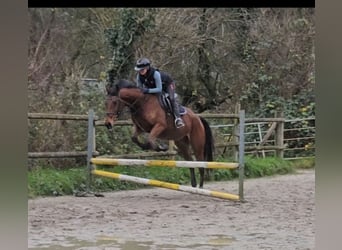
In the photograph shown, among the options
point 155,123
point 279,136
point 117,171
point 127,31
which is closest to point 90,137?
point 117,171

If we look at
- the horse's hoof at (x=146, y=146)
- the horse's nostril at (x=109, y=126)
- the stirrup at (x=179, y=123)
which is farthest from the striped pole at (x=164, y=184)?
the stirrup at (x=179, y=123)

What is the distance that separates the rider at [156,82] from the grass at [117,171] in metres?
0.50

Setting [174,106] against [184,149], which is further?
[184,149]

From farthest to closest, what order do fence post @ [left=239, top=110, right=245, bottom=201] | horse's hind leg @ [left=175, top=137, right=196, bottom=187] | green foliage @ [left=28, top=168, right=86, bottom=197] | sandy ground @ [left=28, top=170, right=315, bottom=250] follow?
1. horse's hind leg @ [left=175, top=137, right=196, bottom=187]
2. fence post @ [left=239, top=110, right=245, bottom=201]
3. green foliage @ [left=28, top=168, right=86, bottom=197]
4. sandy ground @ [left=28, top=170, right=315, bottom=250]

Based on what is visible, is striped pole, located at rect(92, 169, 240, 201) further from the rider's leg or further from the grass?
the rider's leg

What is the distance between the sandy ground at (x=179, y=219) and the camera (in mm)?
4484

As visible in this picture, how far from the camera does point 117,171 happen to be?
5484 millimetres

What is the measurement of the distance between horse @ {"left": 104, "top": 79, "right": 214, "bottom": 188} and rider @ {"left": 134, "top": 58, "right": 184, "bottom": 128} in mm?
60

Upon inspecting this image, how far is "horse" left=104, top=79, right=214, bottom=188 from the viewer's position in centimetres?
530

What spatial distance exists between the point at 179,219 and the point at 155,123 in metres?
0.93

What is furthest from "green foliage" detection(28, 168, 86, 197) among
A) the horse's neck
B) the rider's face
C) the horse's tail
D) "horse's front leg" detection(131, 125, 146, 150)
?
the horse's tail

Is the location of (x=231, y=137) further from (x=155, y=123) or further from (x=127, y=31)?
(x=127, y=31)
